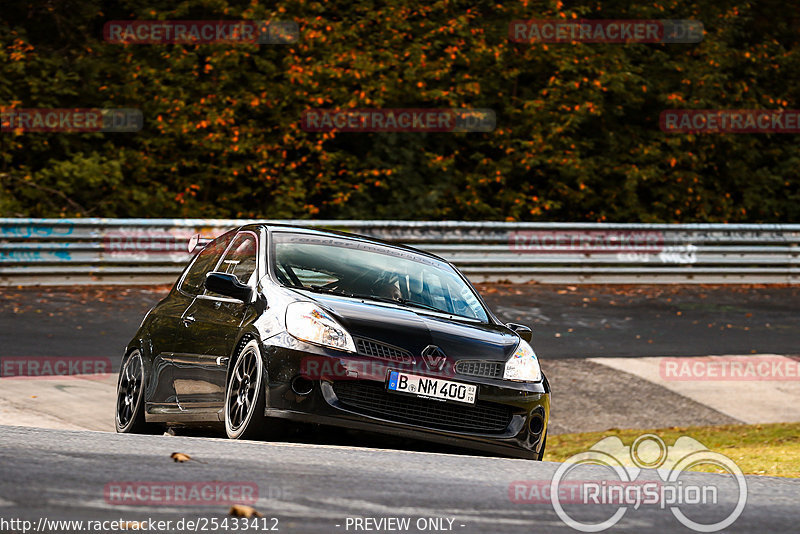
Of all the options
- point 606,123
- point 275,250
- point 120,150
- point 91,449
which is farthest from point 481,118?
point 91,449

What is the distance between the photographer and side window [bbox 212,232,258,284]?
308 inches

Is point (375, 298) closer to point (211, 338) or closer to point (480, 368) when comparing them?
point (480, 368)

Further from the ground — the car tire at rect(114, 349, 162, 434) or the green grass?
the car tire at rect(114, 349, 162, 434)

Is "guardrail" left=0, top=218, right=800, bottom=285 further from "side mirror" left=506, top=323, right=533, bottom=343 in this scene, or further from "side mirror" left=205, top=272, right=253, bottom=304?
"side mirror" left=205, top=272, right=253, bottom=304

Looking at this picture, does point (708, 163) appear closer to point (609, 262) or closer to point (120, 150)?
point (609, 262)

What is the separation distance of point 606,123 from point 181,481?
23.1 metres

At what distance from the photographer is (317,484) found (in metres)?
5.29

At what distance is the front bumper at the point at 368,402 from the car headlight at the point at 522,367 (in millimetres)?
119

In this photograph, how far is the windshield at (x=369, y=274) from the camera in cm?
763

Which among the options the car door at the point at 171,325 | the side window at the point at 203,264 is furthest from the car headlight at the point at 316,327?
the side window at the point at 203,264

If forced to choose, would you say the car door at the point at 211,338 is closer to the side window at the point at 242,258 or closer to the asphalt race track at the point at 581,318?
the side window at the point at 242,258

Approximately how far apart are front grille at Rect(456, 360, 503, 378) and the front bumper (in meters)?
0.04

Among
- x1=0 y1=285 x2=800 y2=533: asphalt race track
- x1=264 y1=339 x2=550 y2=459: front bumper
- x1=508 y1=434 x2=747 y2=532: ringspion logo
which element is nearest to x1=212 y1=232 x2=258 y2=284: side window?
x1=264 y1=339 x2=550 y2=459: front bumper

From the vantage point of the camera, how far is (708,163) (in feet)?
91.6
